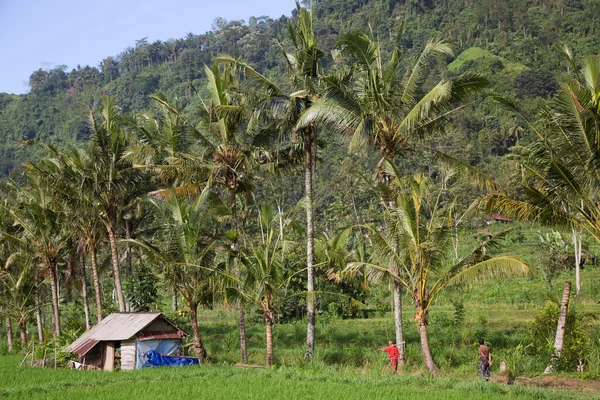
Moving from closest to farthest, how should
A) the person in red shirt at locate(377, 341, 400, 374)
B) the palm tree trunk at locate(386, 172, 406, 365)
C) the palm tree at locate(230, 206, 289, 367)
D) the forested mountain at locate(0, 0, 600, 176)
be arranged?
1. the person in red shirt at locate(377, 341, 400, 374)
2. the palm tree trunk at locate(386, 172, 406, 365)
3. the palm tree at locate(230, 206, 289, 367)
4. the forested mountain at locate(0, 0, 600, 176)

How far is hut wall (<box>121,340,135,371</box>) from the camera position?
2100 cm

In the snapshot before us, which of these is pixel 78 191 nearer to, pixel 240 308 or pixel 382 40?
pixel 240 308

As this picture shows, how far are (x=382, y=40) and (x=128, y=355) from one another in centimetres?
9983

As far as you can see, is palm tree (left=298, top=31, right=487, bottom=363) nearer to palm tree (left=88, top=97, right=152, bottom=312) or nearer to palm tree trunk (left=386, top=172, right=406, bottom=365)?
palm tree trunk (left=386, top=172, right=406, bottom=365)

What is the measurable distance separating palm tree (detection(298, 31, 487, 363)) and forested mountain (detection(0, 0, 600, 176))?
40.5 m

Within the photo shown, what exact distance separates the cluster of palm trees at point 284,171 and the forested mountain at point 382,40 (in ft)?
121

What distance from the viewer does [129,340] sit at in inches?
830

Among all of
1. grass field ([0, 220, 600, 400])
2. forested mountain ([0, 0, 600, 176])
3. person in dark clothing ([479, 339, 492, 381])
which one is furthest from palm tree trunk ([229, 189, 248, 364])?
forested mountain ([0, 0, 600, 176])

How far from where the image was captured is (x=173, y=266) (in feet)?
68.2

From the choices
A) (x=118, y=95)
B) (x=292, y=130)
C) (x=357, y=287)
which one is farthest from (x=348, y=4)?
(x=292, y=130)

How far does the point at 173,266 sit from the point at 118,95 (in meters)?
106

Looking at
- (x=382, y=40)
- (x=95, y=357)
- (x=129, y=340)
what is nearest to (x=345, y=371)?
(x=129, y=340)

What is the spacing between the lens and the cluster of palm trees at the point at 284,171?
16031 millimetres

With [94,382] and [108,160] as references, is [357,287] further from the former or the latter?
[94,382]
